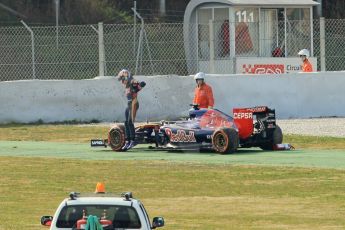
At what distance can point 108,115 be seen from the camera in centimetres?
3416

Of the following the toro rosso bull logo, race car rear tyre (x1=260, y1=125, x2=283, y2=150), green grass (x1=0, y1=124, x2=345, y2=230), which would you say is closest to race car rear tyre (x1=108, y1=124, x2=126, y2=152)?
the toro rosso bull logo

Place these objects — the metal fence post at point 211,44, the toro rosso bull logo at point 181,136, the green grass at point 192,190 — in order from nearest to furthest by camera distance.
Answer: the green grass at point 192,190 → the toro rosso bull logo at point 181,136 → the metal fence post at point 211,44

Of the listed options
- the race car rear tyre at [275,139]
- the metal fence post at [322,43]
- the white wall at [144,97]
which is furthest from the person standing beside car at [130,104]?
the metal fence post at [322,43]

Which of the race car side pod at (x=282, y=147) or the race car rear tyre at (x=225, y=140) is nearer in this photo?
the race car rear tyre at (x=225, y=140)

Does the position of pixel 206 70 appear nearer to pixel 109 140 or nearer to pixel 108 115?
pixel 108 115

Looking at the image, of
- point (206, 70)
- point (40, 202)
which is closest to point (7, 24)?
point (206, 70)

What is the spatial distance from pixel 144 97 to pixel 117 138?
6944 mm

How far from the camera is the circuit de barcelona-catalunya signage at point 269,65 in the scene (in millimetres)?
38531

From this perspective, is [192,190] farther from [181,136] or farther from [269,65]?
[269,65]

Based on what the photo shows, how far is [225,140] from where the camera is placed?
25.8 metres

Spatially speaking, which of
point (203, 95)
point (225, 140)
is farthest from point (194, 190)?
point (203, 95)

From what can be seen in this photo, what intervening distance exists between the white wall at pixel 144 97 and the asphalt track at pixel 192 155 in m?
4.70

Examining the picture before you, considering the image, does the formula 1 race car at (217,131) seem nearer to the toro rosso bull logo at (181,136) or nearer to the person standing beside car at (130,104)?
the toro rosso bull logo at (181,136)

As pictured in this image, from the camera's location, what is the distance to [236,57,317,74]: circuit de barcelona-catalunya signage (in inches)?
1517
